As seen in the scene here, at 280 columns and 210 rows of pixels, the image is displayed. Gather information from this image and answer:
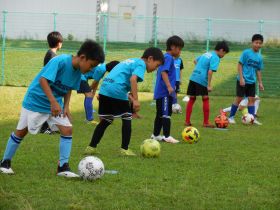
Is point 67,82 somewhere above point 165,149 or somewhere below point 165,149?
above

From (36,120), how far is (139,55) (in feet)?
56.7

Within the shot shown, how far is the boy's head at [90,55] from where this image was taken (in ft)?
21.6

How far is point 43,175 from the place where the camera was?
22.9ft

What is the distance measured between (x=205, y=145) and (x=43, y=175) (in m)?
3.58

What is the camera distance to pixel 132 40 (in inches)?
1185

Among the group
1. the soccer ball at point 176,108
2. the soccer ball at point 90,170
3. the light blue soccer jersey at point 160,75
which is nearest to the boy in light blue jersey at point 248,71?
the soccer ball at point 176,108

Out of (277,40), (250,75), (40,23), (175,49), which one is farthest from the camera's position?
(40,23)

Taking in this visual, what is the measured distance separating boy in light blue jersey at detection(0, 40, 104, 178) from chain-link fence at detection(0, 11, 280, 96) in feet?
42.9

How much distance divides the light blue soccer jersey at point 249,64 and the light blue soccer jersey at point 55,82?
272 inches

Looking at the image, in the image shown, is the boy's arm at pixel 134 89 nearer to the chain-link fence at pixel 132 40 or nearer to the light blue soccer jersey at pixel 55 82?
the light blue soccer jersey at pixel 55 82

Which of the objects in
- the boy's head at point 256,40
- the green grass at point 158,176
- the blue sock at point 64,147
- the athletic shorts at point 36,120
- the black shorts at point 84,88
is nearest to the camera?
the green grass at point 158,176

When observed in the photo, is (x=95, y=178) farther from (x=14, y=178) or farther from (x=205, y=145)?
(x=205, y=145)

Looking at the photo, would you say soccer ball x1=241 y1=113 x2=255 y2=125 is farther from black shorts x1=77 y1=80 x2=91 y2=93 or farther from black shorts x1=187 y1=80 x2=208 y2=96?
black shorts x1=77 y1=80 x2=91 y2=93

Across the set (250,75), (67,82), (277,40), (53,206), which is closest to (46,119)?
(67,82)
